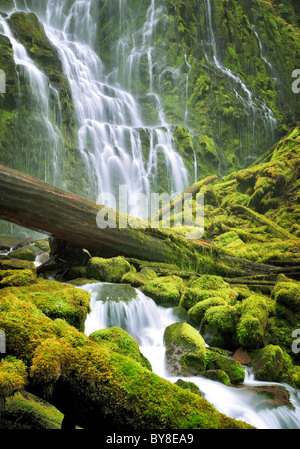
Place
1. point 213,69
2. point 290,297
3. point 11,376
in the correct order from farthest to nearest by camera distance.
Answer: point 213,69 → point 290,297 → point 11,376

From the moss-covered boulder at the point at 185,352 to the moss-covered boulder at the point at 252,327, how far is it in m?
0.69

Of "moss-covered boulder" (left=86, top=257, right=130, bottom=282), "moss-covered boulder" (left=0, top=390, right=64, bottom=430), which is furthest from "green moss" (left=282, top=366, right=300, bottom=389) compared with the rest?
"moss-covered boulder" (left=86, top=257, right=130, bottom=282)

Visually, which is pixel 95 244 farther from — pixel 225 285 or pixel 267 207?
pixel 267 207

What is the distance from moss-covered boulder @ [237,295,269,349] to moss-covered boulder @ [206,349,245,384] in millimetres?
392

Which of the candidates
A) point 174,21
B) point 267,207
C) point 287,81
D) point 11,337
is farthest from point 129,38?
point 11,337

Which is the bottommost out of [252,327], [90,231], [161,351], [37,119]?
[161,351]

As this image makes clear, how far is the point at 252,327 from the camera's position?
434 cm

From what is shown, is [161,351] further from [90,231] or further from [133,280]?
[90,231]

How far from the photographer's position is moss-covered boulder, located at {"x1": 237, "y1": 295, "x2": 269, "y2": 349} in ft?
14.2

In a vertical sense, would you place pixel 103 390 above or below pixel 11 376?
below

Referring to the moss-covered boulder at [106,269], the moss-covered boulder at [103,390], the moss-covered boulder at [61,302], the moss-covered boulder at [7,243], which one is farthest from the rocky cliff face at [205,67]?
the moss-covered boulder at [103,390]

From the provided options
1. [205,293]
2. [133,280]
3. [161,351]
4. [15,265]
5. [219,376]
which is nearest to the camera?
[219,376]

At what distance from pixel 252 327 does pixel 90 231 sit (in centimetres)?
358

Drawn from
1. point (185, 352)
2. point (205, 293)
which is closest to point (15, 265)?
point (185, 352)
